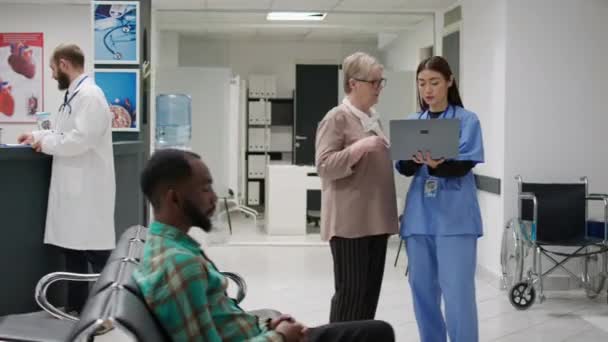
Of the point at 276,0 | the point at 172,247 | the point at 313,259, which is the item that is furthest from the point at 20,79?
the point at 172,247

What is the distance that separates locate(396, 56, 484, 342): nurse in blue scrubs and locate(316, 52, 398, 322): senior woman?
13cm

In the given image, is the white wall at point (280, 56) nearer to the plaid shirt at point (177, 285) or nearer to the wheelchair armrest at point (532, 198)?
the wheelchair armrest at point (532, 198)

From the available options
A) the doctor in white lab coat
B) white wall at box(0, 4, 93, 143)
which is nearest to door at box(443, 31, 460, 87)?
white wall at box(0, 4, 93, 143)

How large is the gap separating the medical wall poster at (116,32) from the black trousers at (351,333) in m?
3.72

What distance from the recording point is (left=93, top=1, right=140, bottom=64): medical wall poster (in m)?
5.41

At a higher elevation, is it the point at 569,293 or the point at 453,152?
the point at 453,152

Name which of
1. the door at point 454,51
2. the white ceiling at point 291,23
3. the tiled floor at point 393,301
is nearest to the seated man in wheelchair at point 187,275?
the tiled floor at point 393,301

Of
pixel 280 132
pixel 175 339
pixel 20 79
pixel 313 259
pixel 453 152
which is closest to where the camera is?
pixel 175 339

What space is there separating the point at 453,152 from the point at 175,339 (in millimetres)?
1526

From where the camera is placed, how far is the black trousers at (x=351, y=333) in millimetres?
2145

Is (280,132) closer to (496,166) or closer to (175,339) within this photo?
(496,166)

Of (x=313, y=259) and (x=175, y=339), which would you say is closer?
(x=175, y=339)

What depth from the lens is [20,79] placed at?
7.96 m

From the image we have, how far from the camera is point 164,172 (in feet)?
6.29
